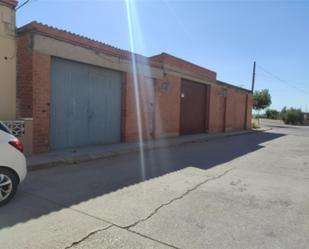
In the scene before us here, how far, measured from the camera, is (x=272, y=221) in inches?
168

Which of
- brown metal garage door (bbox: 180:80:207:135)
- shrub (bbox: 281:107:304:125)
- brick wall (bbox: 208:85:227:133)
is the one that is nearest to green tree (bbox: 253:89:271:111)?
shrub (bbox: 281:107:304:125)

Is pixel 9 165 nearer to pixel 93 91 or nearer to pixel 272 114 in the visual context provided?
pixel 93 91

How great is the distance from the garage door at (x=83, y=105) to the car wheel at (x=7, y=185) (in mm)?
4824

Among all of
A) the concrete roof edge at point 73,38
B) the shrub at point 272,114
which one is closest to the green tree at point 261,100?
the shrub at point 272,114

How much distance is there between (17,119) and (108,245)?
664 cm

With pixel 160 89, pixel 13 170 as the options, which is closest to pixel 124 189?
pixel 13 170

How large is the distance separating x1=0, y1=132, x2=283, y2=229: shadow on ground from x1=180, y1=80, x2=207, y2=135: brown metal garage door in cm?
673

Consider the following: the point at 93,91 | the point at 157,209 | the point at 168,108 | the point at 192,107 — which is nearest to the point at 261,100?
the point at 192,107

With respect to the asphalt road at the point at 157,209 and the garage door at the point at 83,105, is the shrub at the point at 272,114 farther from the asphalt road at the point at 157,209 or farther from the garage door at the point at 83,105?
the asphalt road at the point at 157,209

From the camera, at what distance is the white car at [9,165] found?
14.8 feet

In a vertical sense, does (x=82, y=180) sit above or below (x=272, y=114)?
below

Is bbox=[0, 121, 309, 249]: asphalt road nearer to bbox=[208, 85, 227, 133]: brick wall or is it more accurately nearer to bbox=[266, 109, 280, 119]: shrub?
bbox=[208, 85, 227, 133]: brick wall

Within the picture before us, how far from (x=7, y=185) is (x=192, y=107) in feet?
46.1

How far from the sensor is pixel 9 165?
4586mm
